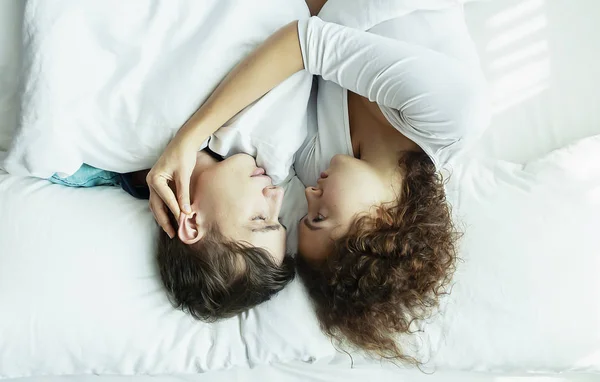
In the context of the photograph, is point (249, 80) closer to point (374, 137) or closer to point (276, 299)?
point (374, 137)

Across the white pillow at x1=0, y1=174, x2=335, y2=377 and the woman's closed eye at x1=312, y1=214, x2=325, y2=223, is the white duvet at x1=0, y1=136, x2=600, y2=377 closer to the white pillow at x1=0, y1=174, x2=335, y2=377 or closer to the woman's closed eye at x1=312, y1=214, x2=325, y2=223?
the white pillow at x1=0, y1=174, x2=335, y2=377

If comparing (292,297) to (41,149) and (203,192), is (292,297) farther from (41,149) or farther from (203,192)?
(41,149)

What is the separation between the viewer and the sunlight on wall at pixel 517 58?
129 cm

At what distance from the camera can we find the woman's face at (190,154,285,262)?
982 millimetres

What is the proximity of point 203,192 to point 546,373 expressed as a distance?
84 centimetres

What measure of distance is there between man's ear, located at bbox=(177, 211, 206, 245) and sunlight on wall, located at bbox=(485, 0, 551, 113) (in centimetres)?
75

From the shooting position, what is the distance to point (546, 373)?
1184 millimetres

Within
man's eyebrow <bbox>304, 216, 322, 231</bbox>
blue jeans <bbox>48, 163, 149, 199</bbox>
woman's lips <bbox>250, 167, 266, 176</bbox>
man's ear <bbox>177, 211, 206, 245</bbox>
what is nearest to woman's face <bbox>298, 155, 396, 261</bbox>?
man's eyebrow <bbox>304, 216, 322, 231</bbox>

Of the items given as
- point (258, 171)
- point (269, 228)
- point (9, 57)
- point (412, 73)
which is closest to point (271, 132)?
point (258, 171)

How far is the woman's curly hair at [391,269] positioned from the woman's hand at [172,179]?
0.27 meters

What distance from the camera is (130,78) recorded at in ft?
3.36

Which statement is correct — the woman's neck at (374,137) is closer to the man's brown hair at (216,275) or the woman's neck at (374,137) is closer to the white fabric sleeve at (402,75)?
the white fabric sleeve at (402,75)

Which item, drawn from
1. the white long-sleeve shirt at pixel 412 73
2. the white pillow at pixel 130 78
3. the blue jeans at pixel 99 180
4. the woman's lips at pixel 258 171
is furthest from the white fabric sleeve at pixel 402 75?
the blue jeans at pixel 99 180

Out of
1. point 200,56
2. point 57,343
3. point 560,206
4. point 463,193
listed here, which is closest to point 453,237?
point 463,193
